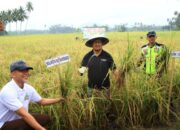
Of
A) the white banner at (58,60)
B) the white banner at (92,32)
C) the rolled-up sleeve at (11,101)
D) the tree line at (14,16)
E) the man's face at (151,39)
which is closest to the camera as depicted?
the rolled-up sleeve at (11,101)

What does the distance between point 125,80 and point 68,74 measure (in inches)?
37.0

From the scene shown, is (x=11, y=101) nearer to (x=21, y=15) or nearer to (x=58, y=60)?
(x=58, y=60)

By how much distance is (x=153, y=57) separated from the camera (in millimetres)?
6605

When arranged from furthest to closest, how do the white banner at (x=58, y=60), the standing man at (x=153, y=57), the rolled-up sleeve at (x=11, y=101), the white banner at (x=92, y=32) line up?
the standing man at (x=153, y=57) → the white banner at (x=92, y=32) → the white banner at (x=58, y=60) → the rolled-up sleeve at (x=11, y=101)

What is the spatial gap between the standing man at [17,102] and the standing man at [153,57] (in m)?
2.42

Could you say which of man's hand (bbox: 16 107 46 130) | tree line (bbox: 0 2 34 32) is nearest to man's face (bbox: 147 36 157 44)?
man's hand (bbox: 16 107 46 130)

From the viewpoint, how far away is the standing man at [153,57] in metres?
6.36

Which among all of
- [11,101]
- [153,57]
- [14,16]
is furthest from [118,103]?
[14,16]

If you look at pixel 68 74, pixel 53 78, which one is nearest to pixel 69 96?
pixel 68 74

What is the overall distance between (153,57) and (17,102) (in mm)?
3042

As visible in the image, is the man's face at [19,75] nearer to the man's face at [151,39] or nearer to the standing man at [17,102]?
the standing man at [17,102]

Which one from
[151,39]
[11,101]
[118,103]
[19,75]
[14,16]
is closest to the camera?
[11,101]

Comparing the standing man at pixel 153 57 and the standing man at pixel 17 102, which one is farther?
the standing man at pixel 153 57

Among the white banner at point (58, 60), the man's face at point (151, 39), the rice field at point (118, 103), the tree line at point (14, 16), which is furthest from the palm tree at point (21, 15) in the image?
the white banner at point (58, 60)
